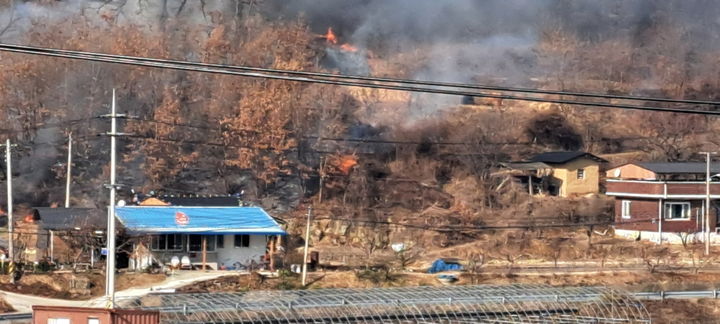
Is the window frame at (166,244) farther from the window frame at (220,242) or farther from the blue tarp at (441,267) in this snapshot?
the blue tarp at (441,267)

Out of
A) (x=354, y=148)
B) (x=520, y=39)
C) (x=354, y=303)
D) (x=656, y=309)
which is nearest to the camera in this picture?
(x=354, y=303)

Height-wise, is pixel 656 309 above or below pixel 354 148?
below

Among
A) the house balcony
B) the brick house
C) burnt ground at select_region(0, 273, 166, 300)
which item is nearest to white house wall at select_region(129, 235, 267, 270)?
burnt ground at select_region(0, 273, 166, 300)

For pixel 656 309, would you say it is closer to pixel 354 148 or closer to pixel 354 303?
pixel 354 303

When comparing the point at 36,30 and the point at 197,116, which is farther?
the point at 36,30

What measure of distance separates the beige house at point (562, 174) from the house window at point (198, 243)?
1055 cm

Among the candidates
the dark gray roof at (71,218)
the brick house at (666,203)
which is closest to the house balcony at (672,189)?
the brick house at (666,203)

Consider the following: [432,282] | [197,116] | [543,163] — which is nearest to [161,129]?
[197,116]

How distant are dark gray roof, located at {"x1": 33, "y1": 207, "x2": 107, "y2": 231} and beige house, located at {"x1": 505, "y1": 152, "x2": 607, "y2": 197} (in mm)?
12457

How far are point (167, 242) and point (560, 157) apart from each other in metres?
12.7

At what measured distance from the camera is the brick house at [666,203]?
29.0 m

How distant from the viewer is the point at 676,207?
29516mm

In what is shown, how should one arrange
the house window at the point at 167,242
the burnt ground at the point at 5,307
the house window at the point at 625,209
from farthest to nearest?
1. the house window at the point at 625,209
2. the house window at the point at 167,242
3. the burnt ground at the point at 5,307

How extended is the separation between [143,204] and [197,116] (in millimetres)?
8438
